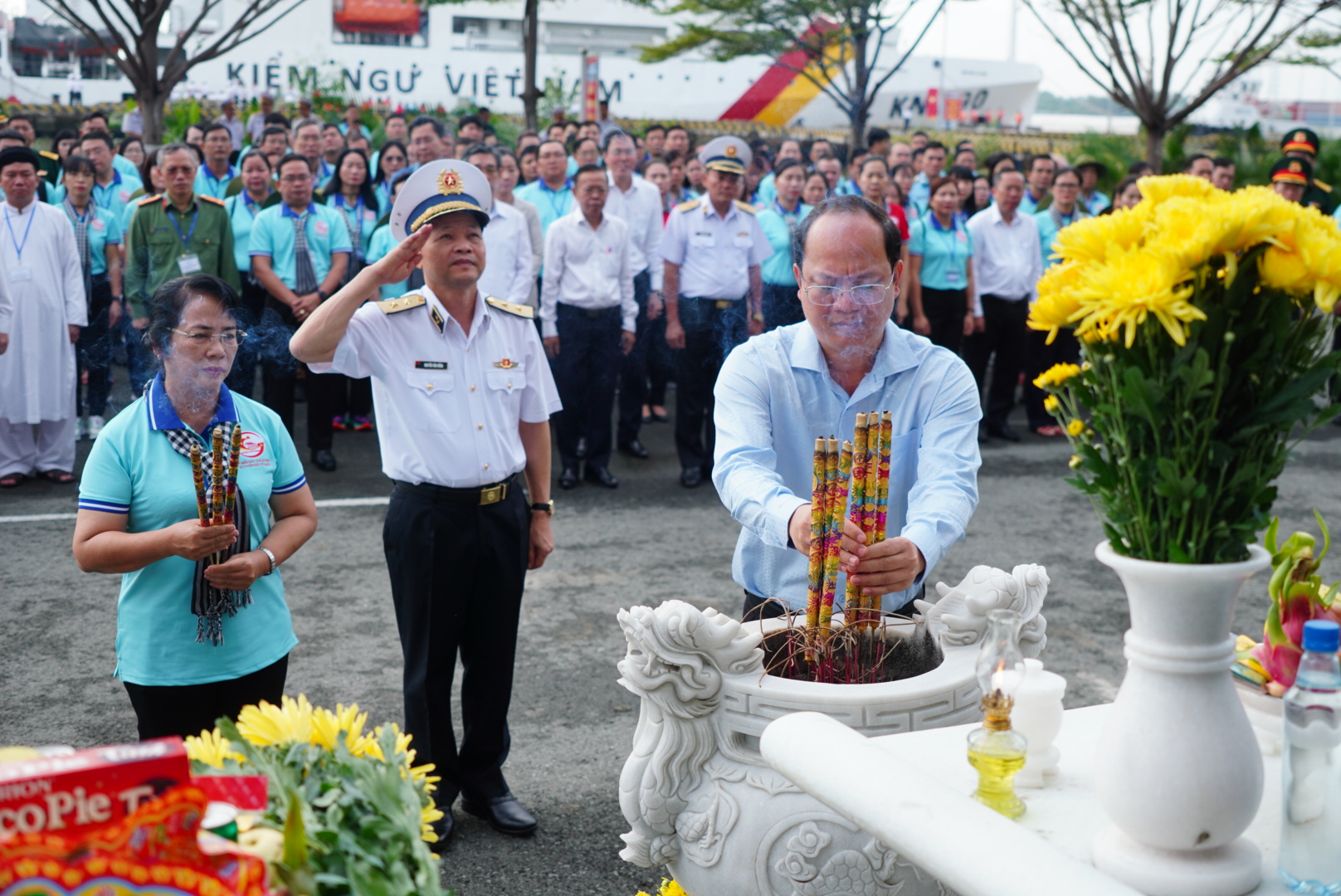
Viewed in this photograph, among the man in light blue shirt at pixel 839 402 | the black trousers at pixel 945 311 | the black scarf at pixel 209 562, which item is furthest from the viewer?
the black trousers at pixel 945 311

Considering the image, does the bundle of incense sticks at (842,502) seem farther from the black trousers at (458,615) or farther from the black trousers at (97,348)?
the black trousers at (97,348)

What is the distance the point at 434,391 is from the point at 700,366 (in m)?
4.31

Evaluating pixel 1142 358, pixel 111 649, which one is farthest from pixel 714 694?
pixel 111 649

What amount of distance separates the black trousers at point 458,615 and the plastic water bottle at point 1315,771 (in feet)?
7.38

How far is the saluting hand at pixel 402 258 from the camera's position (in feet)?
10.2

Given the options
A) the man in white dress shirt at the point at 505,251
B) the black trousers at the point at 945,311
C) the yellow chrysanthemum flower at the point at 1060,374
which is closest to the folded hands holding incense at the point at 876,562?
the yellow chrysanthemum flower at the point at 1060,374

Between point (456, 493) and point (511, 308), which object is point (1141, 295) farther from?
point (511, 308)

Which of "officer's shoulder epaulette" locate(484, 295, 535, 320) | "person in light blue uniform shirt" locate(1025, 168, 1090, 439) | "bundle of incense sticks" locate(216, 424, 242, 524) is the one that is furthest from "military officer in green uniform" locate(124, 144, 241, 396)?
"person in light blue uniform shirt" locate(1025, 168, 1090, 439)

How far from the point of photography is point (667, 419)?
30.5 feet

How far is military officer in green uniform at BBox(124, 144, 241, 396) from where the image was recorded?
7266mm

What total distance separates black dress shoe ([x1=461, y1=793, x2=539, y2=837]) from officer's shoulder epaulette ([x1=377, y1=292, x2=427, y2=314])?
1.39m

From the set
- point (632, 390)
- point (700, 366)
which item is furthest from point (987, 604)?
point (632, 390)

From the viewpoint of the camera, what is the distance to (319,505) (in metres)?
6.60

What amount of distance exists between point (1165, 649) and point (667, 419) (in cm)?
796
